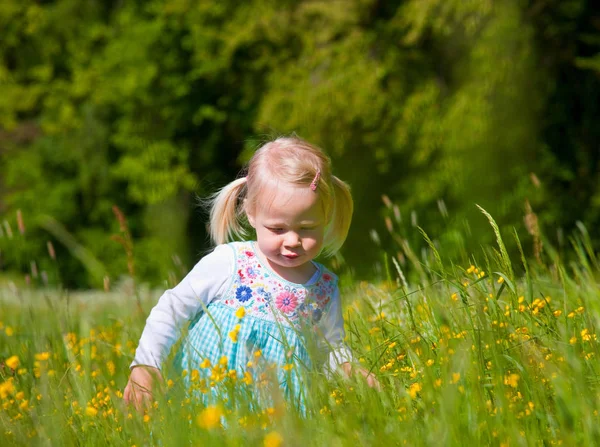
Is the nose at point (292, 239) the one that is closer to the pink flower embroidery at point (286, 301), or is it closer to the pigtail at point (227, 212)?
the pink flower embroidery at point (286, 301)

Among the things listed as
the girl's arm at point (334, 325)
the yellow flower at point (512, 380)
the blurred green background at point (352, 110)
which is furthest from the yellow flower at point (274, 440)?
the blurred green background at point (352, 110)

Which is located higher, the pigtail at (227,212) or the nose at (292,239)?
the pigtail at (227,212)

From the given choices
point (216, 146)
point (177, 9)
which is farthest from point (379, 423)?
point (216, 146)

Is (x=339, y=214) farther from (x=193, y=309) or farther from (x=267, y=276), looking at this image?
(x=193, y=309)

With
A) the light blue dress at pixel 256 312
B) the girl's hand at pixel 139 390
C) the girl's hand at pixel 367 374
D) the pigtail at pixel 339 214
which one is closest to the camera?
the girl's hand at pixel 367 374

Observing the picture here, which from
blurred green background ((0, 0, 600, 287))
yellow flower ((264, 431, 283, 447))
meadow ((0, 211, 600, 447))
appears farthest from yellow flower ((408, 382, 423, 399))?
blurred green background ((0, 0, 600, 287))

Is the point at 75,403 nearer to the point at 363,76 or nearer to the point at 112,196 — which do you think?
the point at 363,76

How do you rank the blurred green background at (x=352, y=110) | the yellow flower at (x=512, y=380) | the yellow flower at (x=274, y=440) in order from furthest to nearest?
the blurred green background at (x=352, y=110)
the yellow flower at (x=512, y=380)
the yellow flower at (x=274, y=440)

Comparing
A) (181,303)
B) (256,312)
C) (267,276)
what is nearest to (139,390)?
(181,303)

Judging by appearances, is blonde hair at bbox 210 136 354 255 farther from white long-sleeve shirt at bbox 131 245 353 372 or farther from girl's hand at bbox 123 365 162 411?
girl's hand at bbox 123 365 162 411

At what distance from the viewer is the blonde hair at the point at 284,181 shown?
10.0ft

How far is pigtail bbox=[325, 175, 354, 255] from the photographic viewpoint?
3.27m

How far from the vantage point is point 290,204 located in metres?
2.98

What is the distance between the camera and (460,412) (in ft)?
6.98
